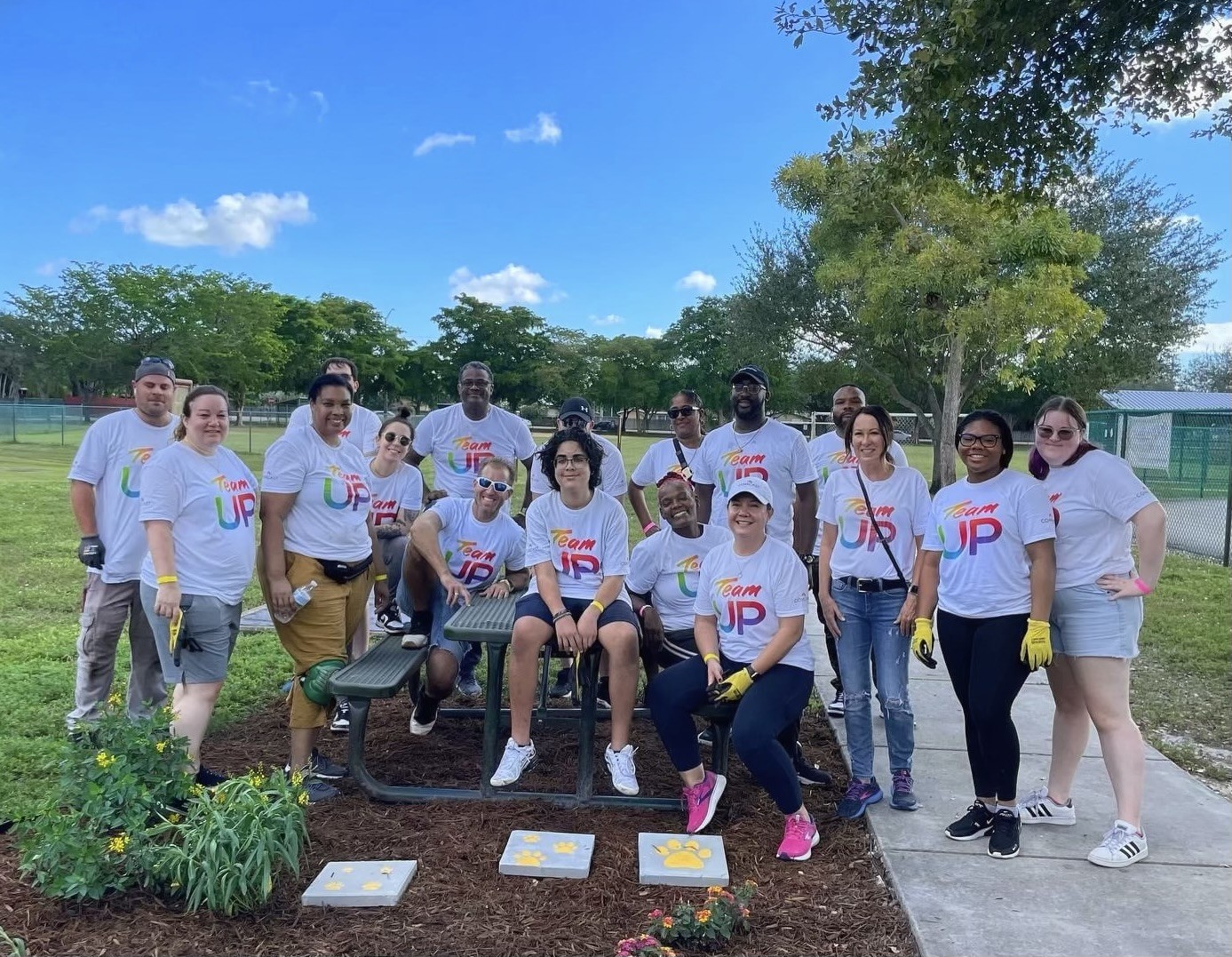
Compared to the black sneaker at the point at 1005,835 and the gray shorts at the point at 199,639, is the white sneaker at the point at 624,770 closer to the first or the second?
the black sneaker at the point at 1005,835

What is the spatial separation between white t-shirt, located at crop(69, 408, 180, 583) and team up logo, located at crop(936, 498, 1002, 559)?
3.59m

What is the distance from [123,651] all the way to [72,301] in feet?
161

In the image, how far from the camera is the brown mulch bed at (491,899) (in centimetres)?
266

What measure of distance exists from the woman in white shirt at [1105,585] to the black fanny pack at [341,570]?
3.00 m

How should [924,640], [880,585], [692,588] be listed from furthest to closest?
[692,588], [880,585], [924,640]

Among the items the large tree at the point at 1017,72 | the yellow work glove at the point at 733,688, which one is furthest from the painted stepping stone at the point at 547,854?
the large tree at the point at 1017,72

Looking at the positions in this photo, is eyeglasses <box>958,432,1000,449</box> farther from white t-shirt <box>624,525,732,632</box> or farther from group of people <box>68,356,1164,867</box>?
white t-shirt <box>624,525,732,632</box>

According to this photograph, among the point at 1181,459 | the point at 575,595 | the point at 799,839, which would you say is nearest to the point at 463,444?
the point at 575,595

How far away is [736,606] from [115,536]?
289 cm

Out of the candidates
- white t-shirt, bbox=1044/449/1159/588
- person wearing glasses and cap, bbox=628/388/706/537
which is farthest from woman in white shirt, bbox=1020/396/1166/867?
person wearing glasses and cap, bbox=628/388/706/537

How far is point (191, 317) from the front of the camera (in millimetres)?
45562

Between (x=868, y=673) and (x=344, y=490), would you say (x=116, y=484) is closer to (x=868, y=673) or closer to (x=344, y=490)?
(x=344, y=490)

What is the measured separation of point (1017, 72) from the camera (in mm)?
5285

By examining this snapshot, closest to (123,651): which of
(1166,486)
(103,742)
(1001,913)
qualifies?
(103,742)
